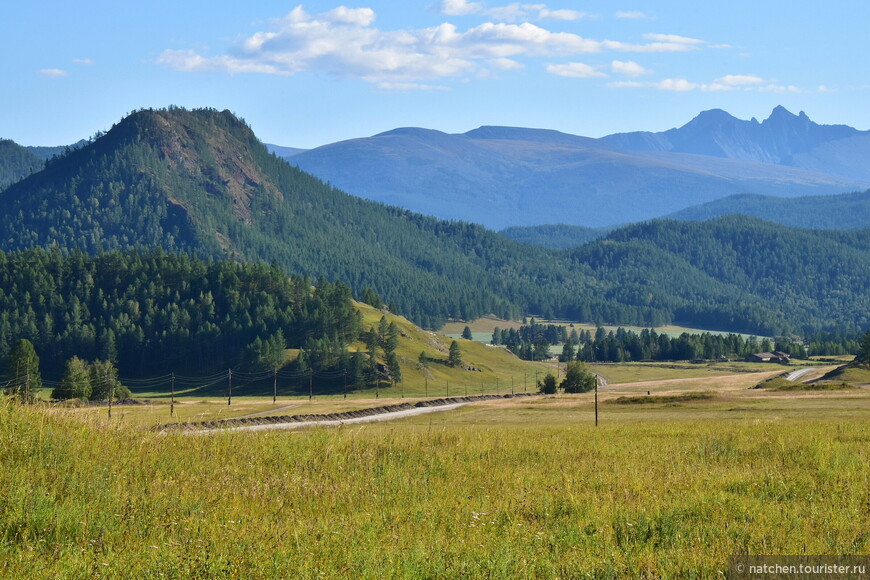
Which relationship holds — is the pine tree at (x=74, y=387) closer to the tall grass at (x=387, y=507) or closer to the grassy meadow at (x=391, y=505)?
the grassy meadow at (x=391, y=505)

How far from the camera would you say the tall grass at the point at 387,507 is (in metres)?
16.3

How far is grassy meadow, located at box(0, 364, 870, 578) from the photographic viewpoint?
53.6 ft

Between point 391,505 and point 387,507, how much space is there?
400 mm

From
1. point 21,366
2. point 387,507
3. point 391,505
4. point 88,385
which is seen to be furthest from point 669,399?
point 21,366

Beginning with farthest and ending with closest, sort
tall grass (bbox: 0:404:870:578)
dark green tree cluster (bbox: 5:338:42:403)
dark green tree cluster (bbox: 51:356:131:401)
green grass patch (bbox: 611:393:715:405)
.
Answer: dark green tree cluster (bbox: 5:338:42:403) → dark green tree cluster (bbox: 51:356:131:401) → green grass patch (bbox: 611:393:715:405) → tall grass (bbox: 0:404:870:578)

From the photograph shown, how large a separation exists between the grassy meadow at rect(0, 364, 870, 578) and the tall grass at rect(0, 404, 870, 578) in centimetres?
5

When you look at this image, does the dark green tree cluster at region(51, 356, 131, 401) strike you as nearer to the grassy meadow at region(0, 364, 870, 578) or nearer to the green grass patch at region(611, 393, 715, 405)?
the green grass patch at region(611, 393, 715, 405)

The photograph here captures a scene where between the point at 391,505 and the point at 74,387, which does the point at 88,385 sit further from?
the point at 391,505

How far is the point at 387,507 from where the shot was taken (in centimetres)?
2047

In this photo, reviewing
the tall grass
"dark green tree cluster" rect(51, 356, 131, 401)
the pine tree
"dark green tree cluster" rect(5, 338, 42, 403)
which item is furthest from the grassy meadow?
"dark green tree cluster" rect(5, 338, 42, 403)

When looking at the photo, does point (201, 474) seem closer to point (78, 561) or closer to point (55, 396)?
point (78, 561)

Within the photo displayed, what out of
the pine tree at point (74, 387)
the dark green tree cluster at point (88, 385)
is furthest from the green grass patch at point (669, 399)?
the pine tree at point (74, 387)

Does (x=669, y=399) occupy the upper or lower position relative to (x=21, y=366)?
lower

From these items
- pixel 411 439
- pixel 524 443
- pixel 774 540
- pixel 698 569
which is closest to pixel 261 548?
pixel 698 569
